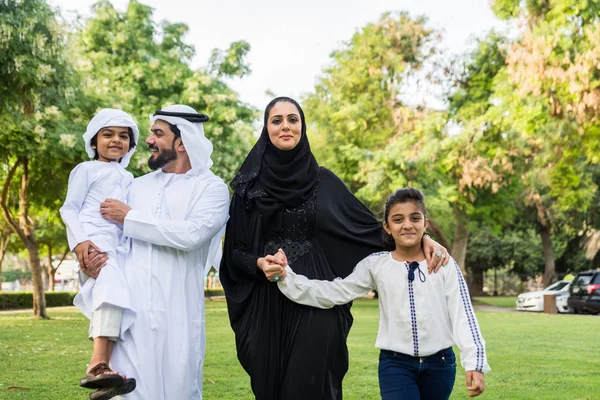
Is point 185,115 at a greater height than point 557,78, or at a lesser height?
lesser

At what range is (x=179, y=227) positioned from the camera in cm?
418

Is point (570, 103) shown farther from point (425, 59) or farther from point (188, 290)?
point (188, 290)

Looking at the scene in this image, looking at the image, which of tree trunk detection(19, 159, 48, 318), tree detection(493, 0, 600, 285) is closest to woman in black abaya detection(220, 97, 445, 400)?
tree detection(493, 0, 600, 285)

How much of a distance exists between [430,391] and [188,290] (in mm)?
1434

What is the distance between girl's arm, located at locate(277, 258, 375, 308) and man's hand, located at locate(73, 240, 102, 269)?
1.04 m

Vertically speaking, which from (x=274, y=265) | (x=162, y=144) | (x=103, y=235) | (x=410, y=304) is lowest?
(x=410, y=304)

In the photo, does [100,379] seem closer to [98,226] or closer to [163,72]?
[98,226]

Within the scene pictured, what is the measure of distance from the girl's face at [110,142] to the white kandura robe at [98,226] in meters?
0.06

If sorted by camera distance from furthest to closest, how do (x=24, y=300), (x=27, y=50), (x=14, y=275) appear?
(x=14, y=275)
(x=24, y=300)
(x=27, y=50)

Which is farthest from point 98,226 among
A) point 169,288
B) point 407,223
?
point 407,223

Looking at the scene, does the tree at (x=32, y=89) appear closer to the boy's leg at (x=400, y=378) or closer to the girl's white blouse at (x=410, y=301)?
the girl's white blouse at (x=410, y=301)

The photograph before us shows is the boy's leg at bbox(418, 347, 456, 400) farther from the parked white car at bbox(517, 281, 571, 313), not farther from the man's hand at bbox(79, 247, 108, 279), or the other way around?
the parked white car at bbox(517, 281, 571, 313)

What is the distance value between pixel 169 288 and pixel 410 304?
1.31 metres

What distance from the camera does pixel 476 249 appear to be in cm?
4806
